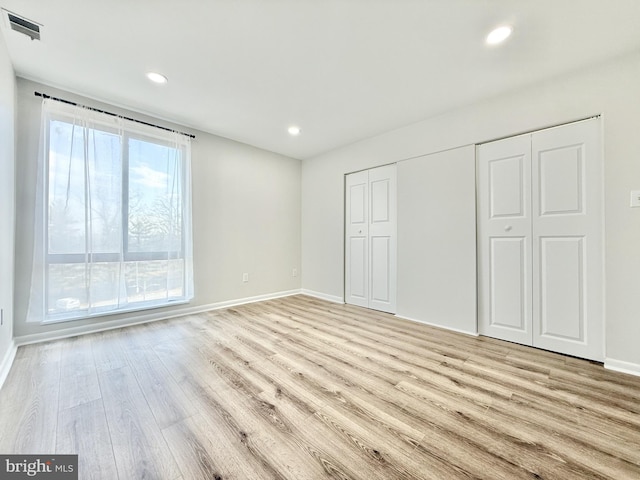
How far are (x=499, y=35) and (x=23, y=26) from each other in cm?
340

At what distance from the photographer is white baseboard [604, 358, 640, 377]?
6.34 ft

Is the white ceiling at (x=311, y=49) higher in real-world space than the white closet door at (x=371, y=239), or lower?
higher

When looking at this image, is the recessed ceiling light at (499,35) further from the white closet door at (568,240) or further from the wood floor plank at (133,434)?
the wood floor plank at (133,434)

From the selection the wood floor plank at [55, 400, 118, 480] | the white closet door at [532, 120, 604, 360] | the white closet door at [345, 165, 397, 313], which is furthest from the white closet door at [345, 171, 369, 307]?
the wood floor plank at [55, 400, 118, 480]

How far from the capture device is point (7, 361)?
6.46ft

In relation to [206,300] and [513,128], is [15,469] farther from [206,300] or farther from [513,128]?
[513,128]

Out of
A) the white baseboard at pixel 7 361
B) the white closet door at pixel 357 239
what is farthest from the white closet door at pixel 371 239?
the white baseboard at pixel 7 361

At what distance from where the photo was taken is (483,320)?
107 inches

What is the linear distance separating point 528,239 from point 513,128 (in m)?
1.10

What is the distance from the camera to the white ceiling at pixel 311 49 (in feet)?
5.39

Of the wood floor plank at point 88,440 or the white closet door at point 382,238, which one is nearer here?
the wood floor plank at point 88,440

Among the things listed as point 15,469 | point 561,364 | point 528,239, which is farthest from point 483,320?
point 15,469

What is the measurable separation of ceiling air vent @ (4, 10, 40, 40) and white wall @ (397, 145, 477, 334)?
138 inches

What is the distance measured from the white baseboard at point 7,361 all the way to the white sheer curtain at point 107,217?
27cm
